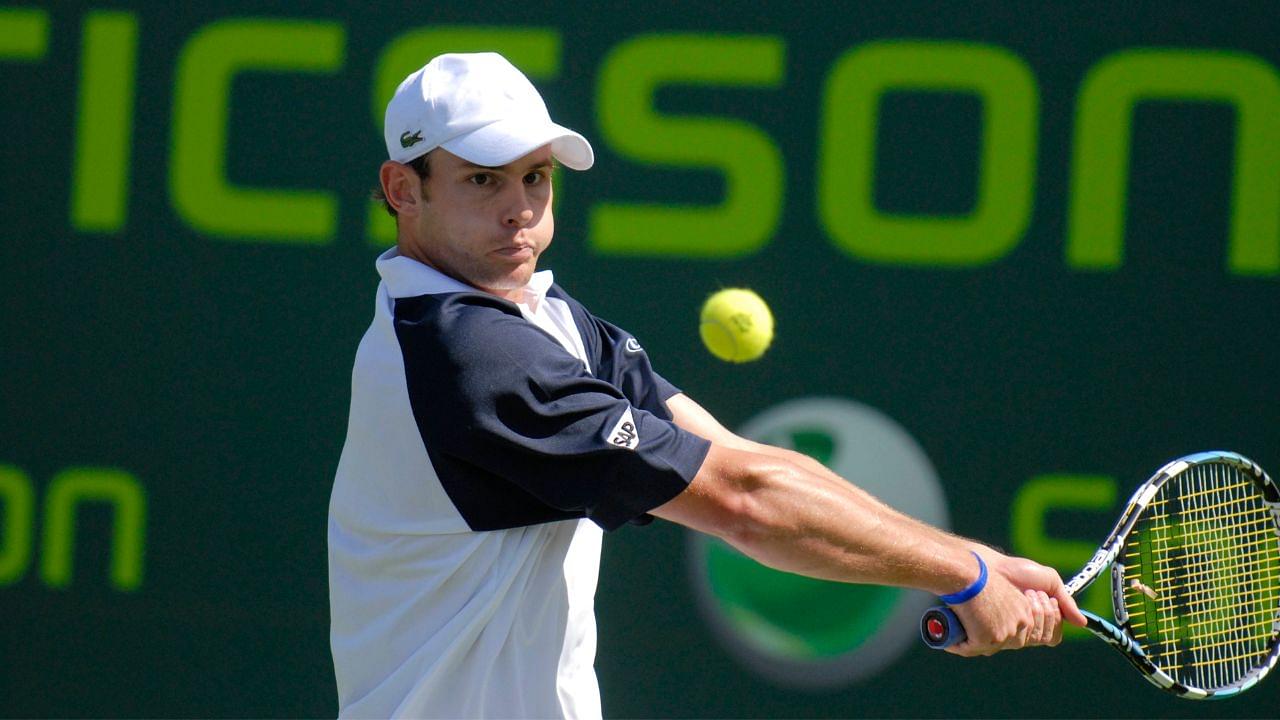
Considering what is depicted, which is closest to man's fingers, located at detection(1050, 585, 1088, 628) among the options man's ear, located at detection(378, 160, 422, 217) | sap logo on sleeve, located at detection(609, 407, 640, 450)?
sap logo on sleeve, located at detection(609, 407, 640, 450)

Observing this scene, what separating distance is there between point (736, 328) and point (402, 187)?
1.37m

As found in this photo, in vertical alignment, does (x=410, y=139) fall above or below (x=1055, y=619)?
above

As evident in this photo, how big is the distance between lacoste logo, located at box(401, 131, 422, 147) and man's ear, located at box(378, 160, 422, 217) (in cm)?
4

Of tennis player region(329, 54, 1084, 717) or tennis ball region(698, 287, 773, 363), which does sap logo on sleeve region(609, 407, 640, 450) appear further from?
tennis ball region(698, 287, 773, 363)

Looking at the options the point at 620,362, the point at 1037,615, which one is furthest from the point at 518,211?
the point at 1037,615

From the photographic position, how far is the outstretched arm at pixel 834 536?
2.01 metres

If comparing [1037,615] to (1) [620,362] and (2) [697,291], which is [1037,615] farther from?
(2) [697,291]

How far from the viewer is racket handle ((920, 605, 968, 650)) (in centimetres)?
211

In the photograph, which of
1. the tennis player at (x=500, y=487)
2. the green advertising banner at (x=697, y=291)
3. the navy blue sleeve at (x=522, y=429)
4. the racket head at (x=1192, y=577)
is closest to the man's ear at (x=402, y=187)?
the tennis player at (x=500, y=487)

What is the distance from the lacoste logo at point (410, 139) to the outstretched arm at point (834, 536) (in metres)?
0.62

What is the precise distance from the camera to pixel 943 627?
6.95 feet

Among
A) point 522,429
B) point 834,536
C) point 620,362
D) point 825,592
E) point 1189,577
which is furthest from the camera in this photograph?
point 825,592

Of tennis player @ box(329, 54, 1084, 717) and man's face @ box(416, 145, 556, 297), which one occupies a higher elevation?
man's face @ box(416, 145, 556, 297)

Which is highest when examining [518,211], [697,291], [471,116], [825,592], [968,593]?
[471,116]
